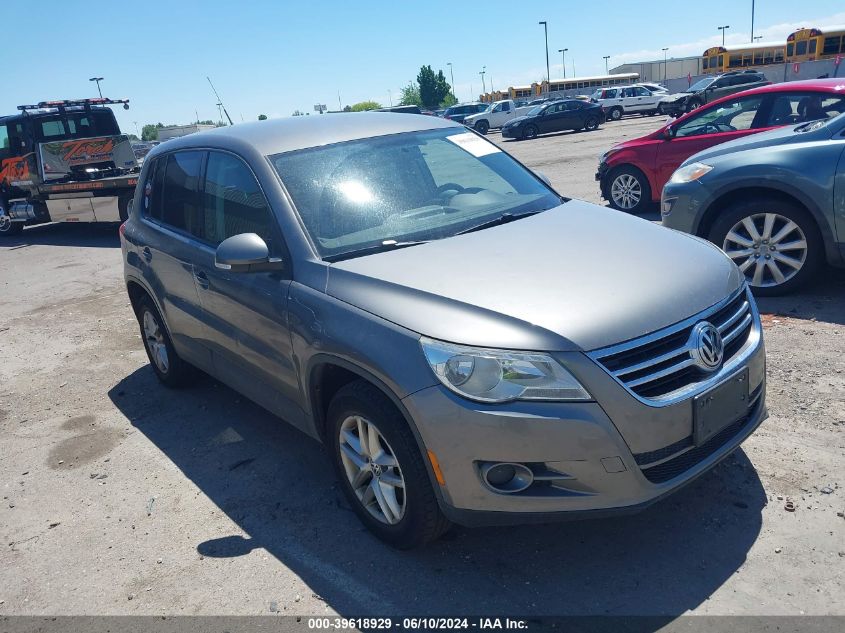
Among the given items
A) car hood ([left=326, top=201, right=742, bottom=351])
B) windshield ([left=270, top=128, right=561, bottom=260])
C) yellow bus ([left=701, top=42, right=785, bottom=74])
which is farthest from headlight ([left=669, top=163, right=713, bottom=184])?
yellow bus ([left=701, top=42, right=785, bottom=74])

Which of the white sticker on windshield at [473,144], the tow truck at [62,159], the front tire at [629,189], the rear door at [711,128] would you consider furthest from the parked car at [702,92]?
the white sticker on windshield at [473,144]

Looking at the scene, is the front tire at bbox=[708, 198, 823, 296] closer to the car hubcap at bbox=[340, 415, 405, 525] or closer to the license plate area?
the license plate area

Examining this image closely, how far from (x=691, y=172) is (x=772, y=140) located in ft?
2.14

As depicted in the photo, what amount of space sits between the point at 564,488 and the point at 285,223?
182 cm

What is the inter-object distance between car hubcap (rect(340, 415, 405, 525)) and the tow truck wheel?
15.6m

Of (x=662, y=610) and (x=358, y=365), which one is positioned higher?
(x=358, y=365)

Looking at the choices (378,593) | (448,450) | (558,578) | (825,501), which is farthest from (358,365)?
(825,501)

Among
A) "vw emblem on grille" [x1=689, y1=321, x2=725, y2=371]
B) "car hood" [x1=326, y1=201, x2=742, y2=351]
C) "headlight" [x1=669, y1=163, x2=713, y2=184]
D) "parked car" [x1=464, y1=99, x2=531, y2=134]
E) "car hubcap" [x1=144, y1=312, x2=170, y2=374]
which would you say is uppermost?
"car hood" [x1=326, y1=201, x2=742, y2=351]

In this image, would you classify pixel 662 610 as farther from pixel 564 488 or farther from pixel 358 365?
pixel 358 365

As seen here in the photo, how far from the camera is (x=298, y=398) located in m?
3.46

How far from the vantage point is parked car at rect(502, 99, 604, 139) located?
31.6 meters

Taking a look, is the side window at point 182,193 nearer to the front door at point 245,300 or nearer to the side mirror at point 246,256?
the front door at point 245,300

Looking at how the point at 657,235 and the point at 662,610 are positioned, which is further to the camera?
the point at 657,235

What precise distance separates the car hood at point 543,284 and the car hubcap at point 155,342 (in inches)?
104
